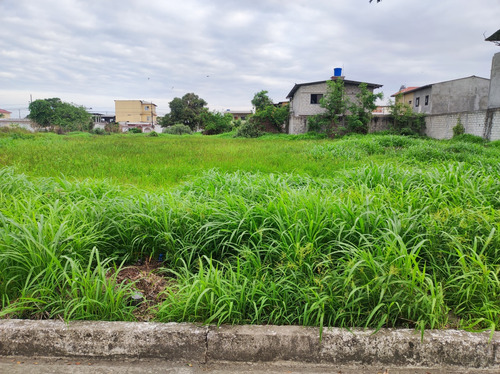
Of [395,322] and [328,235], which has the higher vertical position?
[328,235]

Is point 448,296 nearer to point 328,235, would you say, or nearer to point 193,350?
point 328,235

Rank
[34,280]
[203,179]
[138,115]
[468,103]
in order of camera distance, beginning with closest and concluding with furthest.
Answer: [34,280] < [203,179] < [468,103] < [138,115]

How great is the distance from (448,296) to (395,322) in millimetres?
493

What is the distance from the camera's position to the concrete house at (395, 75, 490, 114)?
2706cm

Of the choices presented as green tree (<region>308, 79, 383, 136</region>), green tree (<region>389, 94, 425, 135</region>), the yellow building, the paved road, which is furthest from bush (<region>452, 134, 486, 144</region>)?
the yellow building

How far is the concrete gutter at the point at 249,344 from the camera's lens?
1.77 metres

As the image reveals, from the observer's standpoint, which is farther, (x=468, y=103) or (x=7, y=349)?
(x=468, y=103)

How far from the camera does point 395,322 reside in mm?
1945

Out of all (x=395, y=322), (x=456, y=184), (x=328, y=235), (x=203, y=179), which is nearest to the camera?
(x=395, y=322)

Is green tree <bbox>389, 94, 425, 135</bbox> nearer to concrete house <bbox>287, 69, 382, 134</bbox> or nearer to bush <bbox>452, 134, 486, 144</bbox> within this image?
Result: concrete house <bbox>287, 69, 382, 134</bbox>

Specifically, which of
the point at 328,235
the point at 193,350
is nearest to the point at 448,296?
the point at 328,235

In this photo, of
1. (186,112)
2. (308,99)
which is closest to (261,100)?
(308,99)

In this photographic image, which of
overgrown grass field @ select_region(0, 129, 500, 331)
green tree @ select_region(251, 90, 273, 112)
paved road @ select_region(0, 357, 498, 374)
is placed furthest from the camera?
green tree @ select_region(251, 90, 273, 112)

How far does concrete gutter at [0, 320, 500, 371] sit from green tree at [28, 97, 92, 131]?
2058 inches
